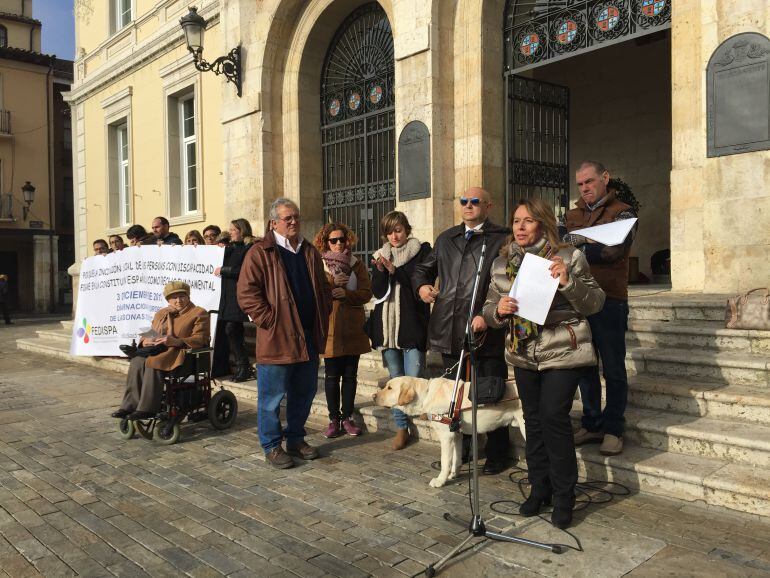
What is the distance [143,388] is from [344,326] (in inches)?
71.0

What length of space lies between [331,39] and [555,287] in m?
9.39

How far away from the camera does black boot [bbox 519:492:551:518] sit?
12.4 feet

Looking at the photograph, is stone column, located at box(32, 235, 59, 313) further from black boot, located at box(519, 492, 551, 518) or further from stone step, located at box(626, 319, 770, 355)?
black boot, located at box(519, 492, 551, 518)

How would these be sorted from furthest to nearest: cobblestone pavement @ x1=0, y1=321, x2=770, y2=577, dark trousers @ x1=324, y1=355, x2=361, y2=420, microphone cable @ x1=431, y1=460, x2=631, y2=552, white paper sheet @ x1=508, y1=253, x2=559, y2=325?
dark trousers @ x1=324, y1=355, x2=361, y2=420, microphone cable @ x1=431, y1=460, x2=631, y2=552, white paper sheet @ x1=508, y1=253, x2=559, y2=325, cobblestone pavement @ x1=0, y1=321, x2=770, y2=577

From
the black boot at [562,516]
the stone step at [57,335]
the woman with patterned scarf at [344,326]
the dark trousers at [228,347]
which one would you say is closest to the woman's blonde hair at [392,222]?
the woman with patterned scarf at [344,326]

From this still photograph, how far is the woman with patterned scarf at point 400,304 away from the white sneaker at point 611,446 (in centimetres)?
157

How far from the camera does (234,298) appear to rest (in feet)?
25.6

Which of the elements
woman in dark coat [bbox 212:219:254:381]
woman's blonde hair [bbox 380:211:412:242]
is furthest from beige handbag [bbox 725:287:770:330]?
woman in dark coat [bbox 212:219:254:381]

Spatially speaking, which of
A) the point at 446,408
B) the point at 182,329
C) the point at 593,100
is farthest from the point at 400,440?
the point at 593,100

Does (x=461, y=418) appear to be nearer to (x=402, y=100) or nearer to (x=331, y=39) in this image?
(x=402, y=100)

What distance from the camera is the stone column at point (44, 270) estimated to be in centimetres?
2905

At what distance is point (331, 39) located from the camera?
11500 mm

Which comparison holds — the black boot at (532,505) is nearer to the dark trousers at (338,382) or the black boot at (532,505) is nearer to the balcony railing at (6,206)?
the dark trousers at (338,382)

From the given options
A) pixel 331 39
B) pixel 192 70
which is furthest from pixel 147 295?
pixel 192 70
